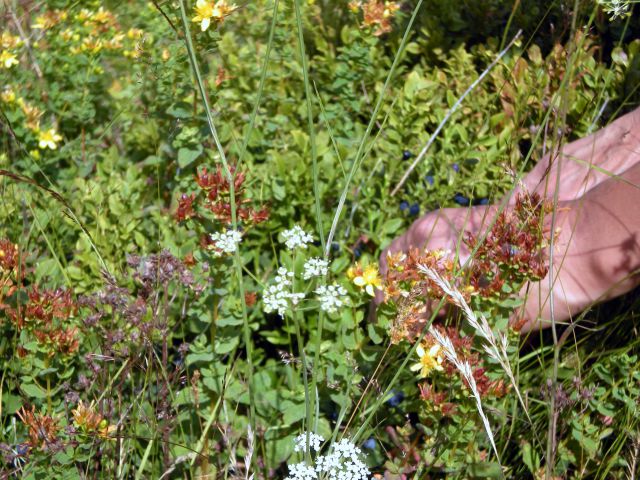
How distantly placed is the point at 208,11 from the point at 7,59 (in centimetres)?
114

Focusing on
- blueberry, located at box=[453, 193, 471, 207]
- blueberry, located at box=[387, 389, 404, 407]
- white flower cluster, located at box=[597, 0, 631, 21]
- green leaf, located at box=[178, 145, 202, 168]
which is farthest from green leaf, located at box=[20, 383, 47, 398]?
white flower cluster, located at box=[597, 0, 631, 21]

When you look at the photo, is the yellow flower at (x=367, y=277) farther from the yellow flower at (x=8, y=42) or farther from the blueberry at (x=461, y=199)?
the yellow flower at (x=8, y=42)

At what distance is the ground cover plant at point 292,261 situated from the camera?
153 centimetres

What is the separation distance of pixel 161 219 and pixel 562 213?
1.10 metres

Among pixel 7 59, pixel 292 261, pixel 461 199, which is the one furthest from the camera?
pixel 7 59

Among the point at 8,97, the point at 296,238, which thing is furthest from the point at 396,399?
the point at 8,97

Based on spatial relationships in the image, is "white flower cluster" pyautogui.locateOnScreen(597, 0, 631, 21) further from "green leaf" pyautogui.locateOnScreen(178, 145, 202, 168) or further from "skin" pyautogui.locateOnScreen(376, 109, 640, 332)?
"green leaf" pyautogui.locateOnScreen(178, 145, 202, 168)

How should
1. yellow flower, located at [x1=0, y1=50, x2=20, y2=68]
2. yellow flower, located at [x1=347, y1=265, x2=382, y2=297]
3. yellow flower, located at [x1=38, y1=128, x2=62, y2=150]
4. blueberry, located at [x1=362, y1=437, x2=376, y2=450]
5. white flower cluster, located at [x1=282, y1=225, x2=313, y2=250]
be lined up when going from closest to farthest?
white flower cluster, located at [x1=282, y1=225, x2=313, y2=250] → yellow flower, located at [x1=347, y1=265, x2=382, y2=297] → blueberry, located at [x1=362, y1=437, x2=376, y2=450] → yellow flower, located at [x1=38, y1=128, x2=62, y2=150] → yellow flower, located at [x1=0, y1=50, x2=20, y2=68]

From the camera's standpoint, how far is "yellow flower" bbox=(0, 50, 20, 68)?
255 centimetres

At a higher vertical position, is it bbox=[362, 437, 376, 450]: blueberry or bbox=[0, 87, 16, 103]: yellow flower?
bbox=[0, 87, 16, 103]: yellow flower

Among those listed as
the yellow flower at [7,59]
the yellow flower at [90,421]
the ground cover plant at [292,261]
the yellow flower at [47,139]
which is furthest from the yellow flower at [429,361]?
the yellow flower at [7,59]

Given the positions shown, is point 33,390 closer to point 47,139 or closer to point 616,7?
point 47,139

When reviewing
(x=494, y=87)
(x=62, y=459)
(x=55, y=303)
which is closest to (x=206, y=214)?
(x=55, y=303)

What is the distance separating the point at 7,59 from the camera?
2.57 meters
